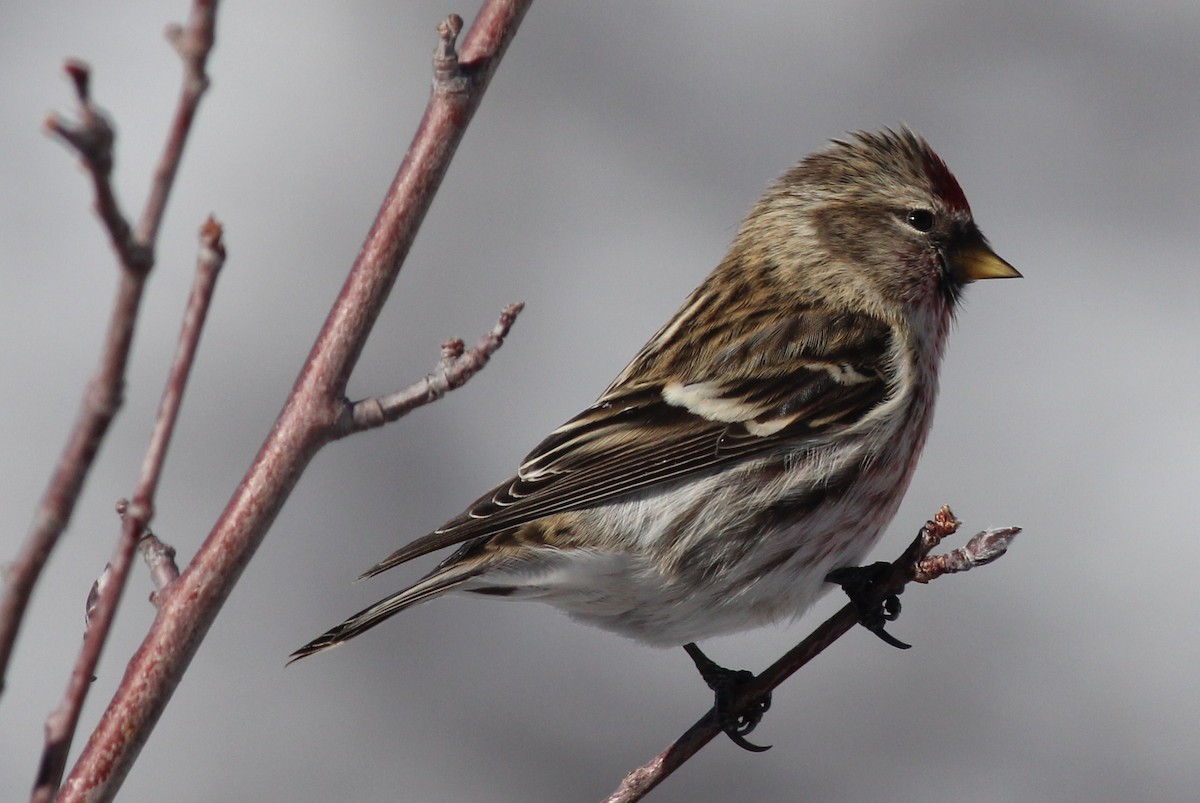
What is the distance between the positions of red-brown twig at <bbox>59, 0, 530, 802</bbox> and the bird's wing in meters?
0.86

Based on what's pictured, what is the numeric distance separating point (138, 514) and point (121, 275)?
0.18 m

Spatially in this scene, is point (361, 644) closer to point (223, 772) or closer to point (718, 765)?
point (223, 772)

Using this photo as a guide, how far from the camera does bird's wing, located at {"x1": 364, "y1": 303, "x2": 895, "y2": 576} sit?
2326 millimetres

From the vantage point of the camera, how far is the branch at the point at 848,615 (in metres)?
1.60

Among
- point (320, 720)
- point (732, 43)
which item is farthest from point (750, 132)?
point (320, 720)

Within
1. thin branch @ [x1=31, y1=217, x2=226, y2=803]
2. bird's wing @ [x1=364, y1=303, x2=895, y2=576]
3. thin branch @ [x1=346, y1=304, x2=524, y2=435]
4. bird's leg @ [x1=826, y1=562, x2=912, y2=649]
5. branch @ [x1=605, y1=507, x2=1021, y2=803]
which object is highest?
bird's wing @ [x1=364, y1=303, x2=895, y2=576]

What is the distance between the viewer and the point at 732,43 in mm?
5066

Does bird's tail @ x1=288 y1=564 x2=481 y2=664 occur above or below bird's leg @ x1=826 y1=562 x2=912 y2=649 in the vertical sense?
above

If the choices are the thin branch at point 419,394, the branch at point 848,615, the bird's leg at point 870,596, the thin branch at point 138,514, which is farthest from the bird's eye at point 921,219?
the thin branch at point 138,514

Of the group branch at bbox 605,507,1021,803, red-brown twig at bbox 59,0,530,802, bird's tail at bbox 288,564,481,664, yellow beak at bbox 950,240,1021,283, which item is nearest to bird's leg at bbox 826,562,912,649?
branch at bbox 605,507,1021,803

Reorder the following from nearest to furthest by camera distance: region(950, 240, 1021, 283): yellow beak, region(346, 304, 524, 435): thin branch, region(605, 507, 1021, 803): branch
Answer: region(346, 304, 524, 435): thin branch → region(605, 507, 1021, 803): branch → region(950, 240, 1021, 283): yellow beak

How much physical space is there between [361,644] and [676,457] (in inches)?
68.0

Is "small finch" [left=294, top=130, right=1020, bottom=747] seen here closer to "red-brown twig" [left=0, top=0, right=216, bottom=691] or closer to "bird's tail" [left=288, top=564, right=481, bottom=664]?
"bird's tail" [left=288, top=564, right=481, bottom=664]

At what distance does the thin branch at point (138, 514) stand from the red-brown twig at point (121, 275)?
5 cm
